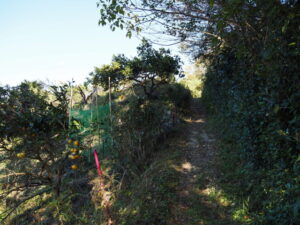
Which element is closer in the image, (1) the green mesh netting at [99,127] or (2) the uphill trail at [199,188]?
(2) the uphill trail at [199,188]

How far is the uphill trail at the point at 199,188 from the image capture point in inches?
133

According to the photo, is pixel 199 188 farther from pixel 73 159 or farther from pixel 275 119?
pixel 73 159

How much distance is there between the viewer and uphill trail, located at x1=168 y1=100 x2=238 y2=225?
3385 mm

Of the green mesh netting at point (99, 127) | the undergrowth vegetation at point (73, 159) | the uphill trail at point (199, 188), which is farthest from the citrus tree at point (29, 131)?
the uphill trail at point (199, 188)

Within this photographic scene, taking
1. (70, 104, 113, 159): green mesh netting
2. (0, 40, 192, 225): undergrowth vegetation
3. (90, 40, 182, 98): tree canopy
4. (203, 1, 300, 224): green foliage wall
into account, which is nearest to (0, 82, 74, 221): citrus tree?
(0, 40, 192, 225): undergrowth vegetation

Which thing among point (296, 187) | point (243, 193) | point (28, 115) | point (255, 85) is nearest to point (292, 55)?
point (255, 85)

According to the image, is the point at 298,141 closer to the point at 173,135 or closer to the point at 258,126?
the point at 258,126

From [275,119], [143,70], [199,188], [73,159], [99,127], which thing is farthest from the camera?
[143,70]

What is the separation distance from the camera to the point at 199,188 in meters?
4.20

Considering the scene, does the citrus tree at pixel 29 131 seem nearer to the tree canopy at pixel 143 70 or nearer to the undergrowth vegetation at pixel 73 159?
the undergrowth vegetation at pixel 73 159

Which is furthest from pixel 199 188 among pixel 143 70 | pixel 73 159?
pixel 143 70

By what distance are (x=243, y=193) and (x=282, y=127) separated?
173cm

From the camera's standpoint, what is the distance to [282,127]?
95.7 inches

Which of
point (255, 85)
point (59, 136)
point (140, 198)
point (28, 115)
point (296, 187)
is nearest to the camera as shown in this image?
point (296, 187)
